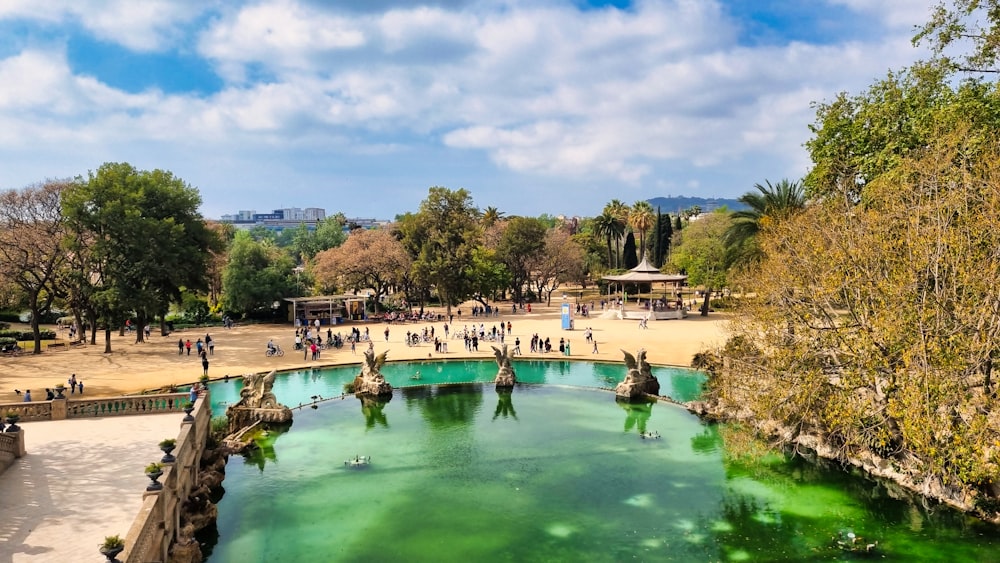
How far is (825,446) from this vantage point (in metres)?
23.2

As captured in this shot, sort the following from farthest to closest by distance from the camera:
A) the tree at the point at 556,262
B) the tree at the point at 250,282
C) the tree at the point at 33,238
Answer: the tree at the point at 556,262
the tree at the point at 250,282
the tree at the point at 33,238

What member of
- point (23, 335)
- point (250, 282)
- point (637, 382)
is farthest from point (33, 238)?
point (637, 382)

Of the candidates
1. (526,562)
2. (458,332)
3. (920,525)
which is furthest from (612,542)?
(458,332)

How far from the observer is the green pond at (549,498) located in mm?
16672

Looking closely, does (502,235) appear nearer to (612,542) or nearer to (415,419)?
(415,419)

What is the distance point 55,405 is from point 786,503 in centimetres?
2599

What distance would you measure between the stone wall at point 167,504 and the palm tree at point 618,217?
83915mm

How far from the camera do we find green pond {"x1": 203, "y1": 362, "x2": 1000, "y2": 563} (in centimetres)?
1667

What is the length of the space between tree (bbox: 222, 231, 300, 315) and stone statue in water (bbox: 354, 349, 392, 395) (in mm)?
32382

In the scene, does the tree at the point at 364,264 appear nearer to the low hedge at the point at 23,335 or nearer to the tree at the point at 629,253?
the low hedge at the point at 23,335

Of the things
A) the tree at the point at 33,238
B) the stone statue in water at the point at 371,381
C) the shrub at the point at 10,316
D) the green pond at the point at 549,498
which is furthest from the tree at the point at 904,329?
the shrub at the point at 10,316

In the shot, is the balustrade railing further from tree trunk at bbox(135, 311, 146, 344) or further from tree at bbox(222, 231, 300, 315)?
tree at bbox(222, 231, 300, 315)

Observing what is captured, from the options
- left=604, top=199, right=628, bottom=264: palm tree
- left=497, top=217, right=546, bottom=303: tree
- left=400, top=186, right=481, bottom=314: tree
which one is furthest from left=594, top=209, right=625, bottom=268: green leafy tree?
left=400, top=186, right=481, bottom=314: tree

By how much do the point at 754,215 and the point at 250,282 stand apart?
1879 inches
